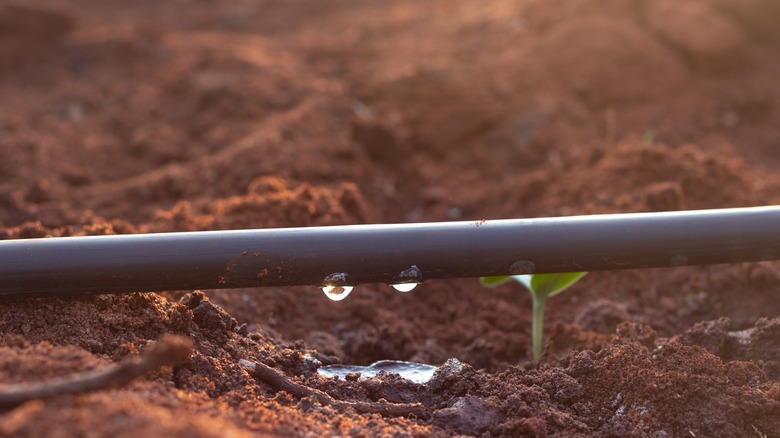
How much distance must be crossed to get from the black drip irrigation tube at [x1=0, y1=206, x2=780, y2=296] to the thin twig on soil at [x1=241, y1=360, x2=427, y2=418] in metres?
0.21

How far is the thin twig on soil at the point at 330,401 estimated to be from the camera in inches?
66.6

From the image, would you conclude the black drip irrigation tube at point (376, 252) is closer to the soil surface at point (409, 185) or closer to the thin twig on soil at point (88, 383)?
the soil surface at point (409, 185)

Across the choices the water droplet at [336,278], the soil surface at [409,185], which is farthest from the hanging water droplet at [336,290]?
the soil surface at [409,185]

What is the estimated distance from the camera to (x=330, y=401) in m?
1.70

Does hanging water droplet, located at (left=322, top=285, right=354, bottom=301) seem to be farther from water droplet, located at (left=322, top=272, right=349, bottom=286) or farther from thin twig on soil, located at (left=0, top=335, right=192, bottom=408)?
thin twig on soil, located at (left=0, top=335, right=192, bottom=408)

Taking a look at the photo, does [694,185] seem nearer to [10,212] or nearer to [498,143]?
[498,143]

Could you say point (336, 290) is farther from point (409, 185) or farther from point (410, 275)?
point (409, 185)

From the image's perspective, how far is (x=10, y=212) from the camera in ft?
11.2

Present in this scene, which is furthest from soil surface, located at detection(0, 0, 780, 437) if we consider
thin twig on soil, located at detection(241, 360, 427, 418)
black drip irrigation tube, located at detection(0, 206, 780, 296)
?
black drip irrigation tube, located at detection(0, 206, 780, 296)

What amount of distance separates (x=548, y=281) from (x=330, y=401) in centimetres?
78

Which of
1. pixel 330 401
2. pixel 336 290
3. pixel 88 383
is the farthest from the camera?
pixel 336 290

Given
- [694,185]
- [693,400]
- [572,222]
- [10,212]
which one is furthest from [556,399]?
[10,212]

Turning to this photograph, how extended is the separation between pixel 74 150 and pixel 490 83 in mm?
2440

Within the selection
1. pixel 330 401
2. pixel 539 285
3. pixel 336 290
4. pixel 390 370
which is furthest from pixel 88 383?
pixel 539 285
